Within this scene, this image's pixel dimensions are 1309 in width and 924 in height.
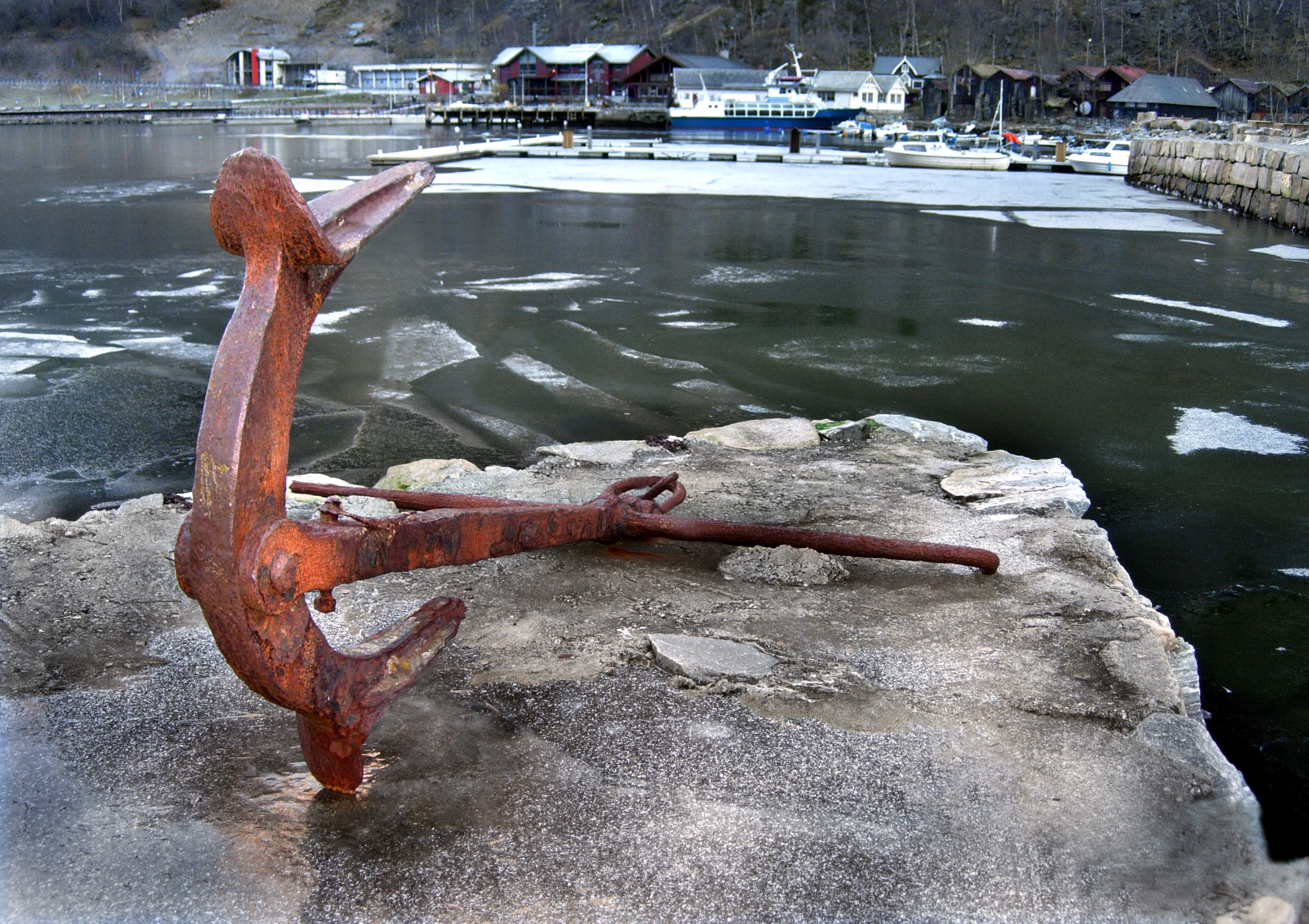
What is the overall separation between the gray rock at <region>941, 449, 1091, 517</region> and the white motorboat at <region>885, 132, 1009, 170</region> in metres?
29.1

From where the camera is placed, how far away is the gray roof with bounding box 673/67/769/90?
61438 millimetres

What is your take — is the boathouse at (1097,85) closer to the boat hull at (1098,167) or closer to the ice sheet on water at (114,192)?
the boat hull at (1098,167)

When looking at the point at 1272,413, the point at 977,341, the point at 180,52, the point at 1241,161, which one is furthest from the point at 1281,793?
the point at 180,52

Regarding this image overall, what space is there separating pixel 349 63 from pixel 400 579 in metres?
134

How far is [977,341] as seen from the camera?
8469 millimetres

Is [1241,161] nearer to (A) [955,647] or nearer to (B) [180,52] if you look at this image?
(A) [955,647]

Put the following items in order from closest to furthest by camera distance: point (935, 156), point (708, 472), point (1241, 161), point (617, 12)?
point (708, 472) < point (1241, 161) < point (935, 156) < point (617, 12)

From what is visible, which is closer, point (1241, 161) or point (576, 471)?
point (576, 471)

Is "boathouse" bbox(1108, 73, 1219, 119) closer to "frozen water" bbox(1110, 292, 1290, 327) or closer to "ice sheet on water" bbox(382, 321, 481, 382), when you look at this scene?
"frozen water" bbox(1110, 292, 1290, 327)

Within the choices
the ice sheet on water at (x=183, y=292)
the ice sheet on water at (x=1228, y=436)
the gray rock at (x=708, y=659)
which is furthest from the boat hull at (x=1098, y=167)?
the gray rock at (x=708, y=659)

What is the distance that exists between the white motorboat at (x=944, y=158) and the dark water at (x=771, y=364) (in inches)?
737

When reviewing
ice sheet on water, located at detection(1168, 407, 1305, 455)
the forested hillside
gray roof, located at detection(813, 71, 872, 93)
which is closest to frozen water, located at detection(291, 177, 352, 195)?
ice sheet on water, located at detection(1168, 407, 1305, 455)

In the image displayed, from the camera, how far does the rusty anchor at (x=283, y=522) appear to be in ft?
5.80

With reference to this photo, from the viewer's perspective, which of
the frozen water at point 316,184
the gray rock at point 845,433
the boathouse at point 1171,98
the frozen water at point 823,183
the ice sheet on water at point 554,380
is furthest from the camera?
the boathouse at point 1171,98
